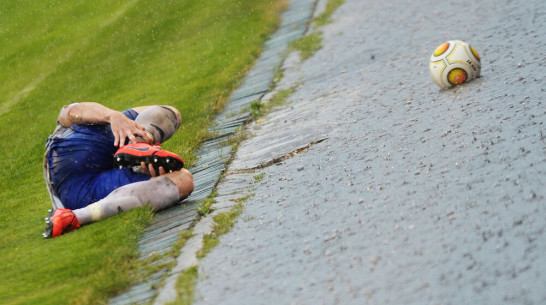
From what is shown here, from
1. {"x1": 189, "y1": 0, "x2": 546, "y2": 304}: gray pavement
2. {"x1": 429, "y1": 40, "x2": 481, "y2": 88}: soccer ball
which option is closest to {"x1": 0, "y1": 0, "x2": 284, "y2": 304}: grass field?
{"x1": 189, "y1": 0, "x2": 546, "y2": 304}: gray pavement

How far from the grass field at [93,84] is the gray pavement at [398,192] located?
894 mm

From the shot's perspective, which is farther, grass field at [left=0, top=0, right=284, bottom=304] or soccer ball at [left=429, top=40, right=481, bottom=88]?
soccer ball at [left=429, top=40, right=481, bottom=88]

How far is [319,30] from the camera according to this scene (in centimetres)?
1565

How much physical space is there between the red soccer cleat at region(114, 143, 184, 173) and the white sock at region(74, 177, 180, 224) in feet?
0.54

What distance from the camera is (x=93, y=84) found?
14.3m

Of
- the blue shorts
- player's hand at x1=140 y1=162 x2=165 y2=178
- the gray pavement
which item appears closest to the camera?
the gray pavement

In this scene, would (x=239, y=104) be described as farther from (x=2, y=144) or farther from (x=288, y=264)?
(x=288, y=264)

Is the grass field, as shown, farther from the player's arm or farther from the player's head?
the player's head

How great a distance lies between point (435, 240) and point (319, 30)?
36.5ft

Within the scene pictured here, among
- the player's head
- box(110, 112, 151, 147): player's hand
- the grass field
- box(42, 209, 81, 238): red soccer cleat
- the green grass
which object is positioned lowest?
the green grass

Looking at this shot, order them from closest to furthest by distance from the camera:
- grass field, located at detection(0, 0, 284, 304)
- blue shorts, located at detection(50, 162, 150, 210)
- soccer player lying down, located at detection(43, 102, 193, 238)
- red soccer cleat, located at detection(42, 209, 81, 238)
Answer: grass field, located at detection(0, 0, 284, 304), red soccer cleat, located at detection(42, 209, 81, 238), soccer player lying down, located at detection(43, 102, 193, 238), blue shorts, located at detection(50, 162, 150, 210)

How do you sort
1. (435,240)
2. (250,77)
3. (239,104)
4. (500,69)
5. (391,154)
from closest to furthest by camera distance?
(435,240) < (391,154) < (500,69) < (239,104) < (250,77)

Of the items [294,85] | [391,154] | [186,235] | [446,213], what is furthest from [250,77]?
[446,213]

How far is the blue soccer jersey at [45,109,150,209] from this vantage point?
723cm
